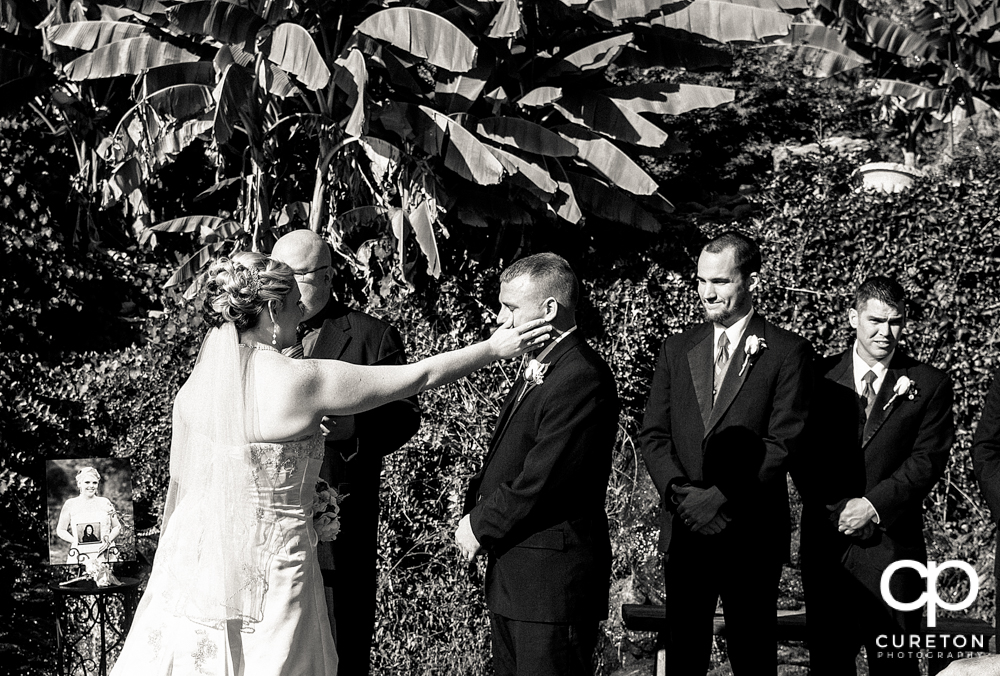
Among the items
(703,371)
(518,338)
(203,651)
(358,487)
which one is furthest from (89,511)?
(703,371)

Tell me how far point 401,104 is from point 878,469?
4.93m

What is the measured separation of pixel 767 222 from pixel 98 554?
16.0 ft

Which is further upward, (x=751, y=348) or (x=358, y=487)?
(x=751, y=348)

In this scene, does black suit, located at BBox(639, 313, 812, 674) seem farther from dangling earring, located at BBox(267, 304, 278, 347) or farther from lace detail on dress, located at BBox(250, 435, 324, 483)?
dangling earring, located at BBox(267, 304, 278, 347)

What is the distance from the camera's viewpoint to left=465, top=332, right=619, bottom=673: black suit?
153 inches

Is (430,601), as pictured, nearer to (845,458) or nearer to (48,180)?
(845,458)

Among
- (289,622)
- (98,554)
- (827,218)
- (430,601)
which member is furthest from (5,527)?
(827,218)

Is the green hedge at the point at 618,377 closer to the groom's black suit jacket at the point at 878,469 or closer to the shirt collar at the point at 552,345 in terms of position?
the groom's black suit jacket at the point at 878,469

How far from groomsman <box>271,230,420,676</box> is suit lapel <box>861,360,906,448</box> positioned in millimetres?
2044

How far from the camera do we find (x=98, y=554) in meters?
5.25

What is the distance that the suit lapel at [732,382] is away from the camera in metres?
4.50

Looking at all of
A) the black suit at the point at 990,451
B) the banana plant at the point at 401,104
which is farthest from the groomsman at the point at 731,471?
the banana plant at the point at 401,104

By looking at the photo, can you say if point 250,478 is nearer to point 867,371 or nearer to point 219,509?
point 219,509

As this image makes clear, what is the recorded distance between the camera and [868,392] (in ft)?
15.7
